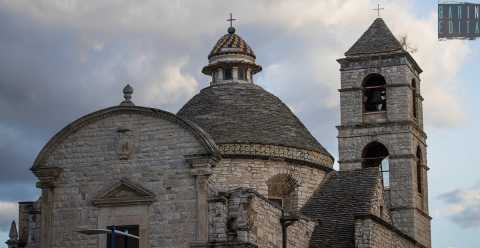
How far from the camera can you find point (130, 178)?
3391cm

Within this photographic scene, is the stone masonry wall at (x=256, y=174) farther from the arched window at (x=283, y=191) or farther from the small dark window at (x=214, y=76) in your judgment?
the small dark window at (x=214, y=76)

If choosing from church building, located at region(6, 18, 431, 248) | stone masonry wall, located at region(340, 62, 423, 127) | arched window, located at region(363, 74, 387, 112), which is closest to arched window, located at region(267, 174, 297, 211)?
church building, located at region(6, 18, 431, 248)

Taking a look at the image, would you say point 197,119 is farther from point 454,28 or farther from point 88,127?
point 454,28

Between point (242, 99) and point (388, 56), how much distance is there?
31.2ft

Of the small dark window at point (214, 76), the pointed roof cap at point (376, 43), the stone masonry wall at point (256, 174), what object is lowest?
the stone masonry wall at point (256, 174)

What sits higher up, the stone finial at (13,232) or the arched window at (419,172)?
the arched window at (419,172)

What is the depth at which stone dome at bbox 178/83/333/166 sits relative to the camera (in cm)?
3991

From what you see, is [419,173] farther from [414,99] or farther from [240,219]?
[240,219]

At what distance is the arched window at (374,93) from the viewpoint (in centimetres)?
4917

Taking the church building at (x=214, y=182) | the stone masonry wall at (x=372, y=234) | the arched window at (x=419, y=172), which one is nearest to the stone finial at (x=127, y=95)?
the church building at (x=214, y=182)

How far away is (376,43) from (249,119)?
36.3 feet

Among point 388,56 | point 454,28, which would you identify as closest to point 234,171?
point 388,56

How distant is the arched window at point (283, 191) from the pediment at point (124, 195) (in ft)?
23.6

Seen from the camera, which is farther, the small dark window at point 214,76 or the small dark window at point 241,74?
the small dark window at point 214,76
